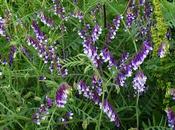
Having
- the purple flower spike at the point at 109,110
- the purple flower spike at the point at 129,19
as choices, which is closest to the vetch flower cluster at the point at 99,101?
the purple flower spike at the point at 109,110

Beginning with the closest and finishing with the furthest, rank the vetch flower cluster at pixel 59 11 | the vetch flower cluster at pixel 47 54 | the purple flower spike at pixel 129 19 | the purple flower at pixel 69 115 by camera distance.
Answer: the purple flower at pixel 69 115 → the vetch flower cluster at pixel 47 54 → the purple flower spike at pixel 129 19 → the vetch flower cluster at pixel 59 11

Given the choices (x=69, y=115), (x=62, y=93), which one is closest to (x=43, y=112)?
(x=69, y=115)

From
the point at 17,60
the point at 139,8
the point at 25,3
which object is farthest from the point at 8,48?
the point at 139,8

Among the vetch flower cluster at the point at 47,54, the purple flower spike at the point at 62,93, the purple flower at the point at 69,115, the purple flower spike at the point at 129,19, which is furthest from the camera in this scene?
the purple flower spike at the point at 129,19

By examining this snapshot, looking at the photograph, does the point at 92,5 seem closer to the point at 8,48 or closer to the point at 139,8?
the point at 139,8

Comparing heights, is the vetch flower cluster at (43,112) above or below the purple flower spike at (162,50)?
below

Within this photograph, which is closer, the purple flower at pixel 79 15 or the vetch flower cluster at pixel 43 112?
the vetch flower cluster at pixel 43 112

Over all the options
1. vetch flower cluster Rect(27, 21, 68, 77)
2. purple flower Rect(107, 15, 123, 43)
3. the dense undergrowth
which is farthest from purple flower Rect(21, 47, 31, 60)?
purple flower Rect(107, 15, 123, 43)

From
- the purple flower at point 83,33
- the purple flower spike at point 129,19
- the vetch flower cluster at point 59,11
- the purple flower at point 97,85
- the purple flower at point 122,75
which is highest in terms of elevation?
the vetch flower cluster at point 59,11

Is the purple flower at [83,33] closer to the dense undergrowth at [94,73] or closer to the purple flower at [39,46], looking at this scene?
the dense undergrowth at [94,73]

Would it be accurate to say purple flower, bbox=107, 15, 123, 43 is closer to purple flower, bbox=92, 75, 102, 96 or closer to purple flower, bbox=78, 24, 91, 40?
purple flower, bbox=78, 24, 91, 40
